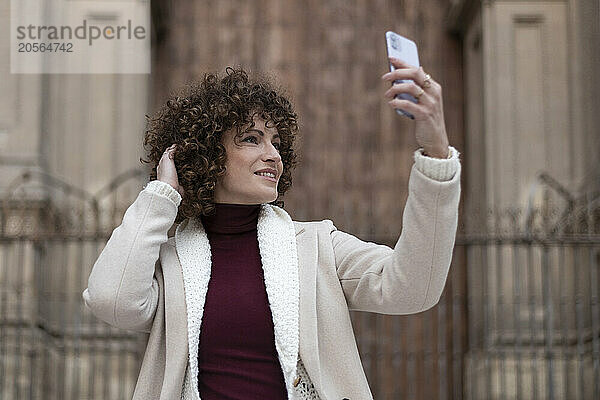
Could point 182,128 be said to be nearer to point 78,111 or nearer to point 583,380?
point 583,380

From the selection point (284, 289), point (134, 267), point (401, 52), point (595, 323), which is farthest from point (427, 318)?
point (401, 52)

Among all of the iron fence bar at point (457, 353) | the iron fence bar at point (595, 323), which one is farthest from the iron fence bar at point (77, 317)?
the iron fence bar at point (595, 323)

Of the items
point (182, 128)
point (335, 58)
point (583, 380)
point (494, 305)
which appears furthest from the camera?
point (335, 58)

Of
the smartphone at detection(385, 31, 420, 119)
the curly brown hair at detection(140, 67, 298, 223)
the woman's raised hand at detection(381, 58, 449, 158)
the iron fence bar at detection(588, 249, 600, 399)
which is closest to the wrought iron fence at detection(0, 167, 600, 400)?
the iron fence bar at detection(588, 249, 600, 399)

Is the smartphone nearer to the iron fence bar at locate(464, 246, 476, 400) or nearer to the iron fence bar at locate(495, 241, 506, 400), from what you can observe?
the iron fence bar at locate(495, 241, 506, 400)

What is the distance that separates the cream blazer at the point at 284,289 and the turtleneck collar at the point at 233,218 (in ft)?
0.17

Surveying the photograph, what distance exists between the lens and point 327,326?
2.52 metres

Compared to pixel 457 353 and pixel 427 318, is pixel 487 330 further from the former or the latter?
pixel 457 353

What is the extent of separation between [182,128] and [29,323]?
15.9ft

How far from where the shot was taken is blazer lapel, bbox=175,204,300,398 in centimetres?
245

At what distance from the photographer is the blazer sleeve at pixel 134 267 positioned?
2.48 m

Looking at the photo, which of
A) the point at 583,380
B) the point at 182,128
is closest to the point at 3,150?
the point at 583,380

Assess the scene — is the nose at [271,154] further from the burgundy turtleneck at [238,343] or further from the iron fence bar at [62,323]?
the iron fence bar at [62,323]

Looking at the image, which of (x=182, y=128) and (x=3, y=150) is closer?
(x=182, y=128)
